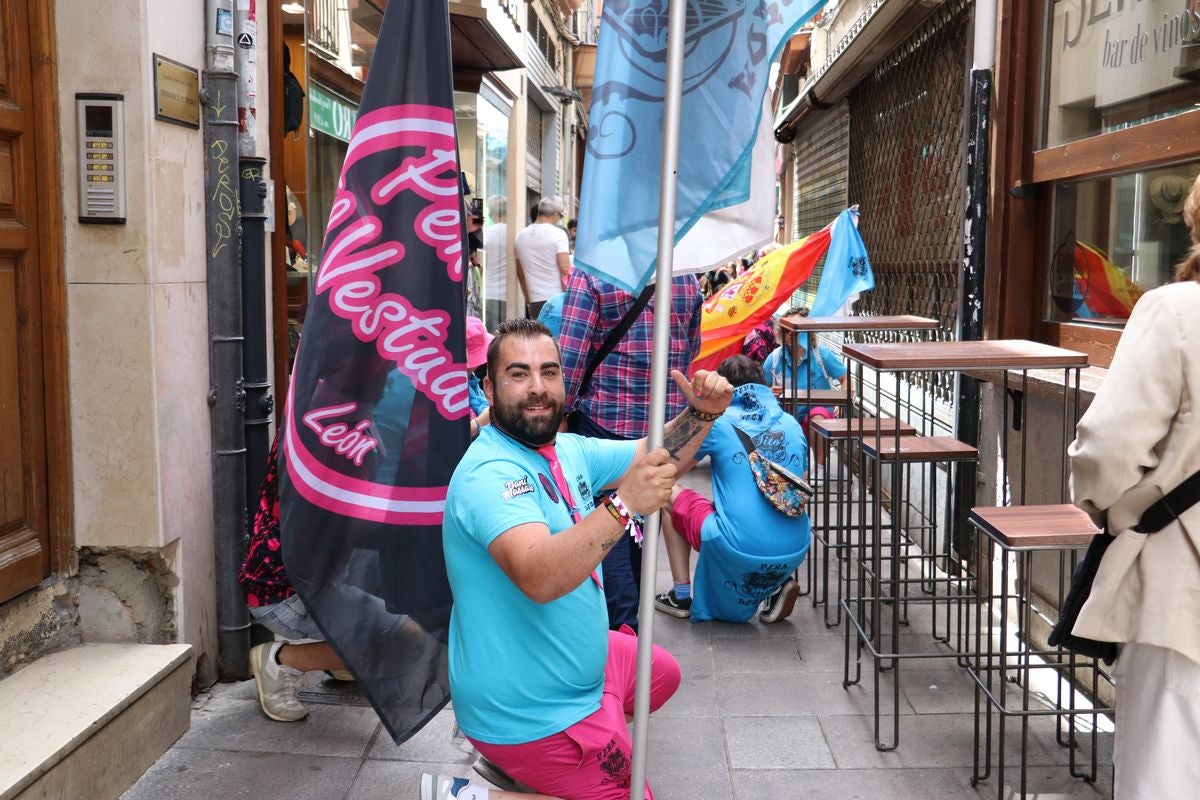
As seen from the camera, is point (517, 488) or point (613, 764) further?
point (613, 764)

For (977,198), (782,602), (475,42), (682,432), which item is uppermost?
(475,42)

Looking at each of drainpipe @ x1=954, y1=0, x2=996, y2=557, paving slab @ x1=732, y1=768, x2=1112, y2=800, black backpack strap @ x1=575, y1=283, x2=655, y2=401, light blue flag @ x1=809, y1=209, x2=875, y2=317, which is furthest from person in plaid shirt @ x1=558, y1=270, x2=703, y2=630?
light blue flag @ x1=809, y1=209, x2=875, y2=317

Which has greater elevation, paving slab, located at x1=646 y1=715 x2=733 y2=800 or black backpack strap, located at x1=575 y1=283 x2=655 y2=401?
black backpack strap, located at x1=575 y1=283 x2=655 y2=401

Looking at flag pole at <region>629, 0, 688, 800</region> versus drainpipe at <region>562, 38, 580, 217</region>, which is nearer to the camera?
flag pole at <region>629, 0, 688, 800</region>

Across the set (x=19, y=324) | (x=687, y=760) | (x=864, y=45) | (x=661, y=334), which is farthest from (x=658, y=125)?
(x=864, y=45)

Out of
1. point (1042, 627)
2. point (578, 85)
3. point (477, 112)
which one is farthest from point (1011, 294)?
point (578, 85)

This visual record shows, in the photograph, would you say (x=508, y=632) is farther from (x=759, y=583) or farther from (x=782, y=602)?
(x=782, y=602)

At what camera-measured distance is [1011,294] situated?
20.8 feet

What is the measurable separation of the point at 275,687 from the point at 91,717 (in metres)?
0.95

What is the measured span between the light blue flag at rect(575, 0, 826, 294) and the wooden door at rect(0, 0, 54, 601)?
6.87 ft

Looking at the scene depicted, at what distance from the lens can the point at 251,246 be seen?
4.88m

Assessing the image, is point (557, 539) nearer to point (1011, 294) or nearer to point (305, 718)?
point (305, 718)

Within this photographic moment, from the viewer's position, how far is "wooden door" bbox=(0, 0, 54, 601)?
395 centimetres

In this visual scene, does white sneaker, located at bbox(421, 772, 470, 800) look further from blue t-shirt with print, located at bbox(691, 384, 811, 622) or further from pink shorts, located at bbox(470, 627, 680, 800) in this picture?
blue t-shirt with print, located at bbox(691, 384, 811, 622)
